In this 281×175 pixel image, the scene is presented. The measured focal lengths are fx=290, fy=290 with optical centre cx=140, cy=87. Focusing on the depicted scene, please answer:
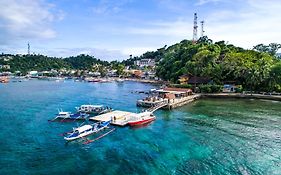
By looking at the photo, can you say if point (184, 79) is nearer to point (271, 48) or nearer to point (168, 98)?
point (168, 98)

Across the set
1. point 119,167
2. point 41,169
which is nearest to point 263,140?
point 119,167

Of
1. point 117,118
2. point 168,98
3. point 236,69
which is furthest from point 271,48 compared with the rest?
point 117,118

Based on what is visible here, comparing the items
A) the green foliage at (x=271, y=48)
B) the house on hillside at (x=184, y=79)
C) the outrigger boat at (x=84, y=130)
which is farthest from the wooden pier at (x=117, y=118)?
the green foliage at (x=271, y=48)

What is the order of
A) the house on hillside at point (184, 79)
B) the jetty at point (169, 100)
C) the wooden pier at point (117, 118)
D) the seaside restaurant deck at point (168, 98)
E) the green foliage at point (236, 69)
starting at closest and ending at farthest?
the wooden pier at point (117, 118) < the jetty at point (169, 100) < the seaside restaurant deck at point (168, 98) < the green foliage at point (236, 69) < the house on hillside at point (184, 79)

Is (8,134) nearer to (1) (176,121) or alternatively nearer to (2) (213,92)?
(1) (176,121)

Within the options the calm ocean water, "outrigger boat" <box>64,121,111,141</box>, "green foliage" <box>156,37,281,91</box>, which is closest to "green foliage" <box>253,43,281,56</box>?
"green foliage" <box>156,37,281,91</box>

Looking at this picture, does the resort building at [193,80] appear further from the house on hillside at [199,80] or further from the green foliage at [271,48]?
the green foliage at [271,48]
